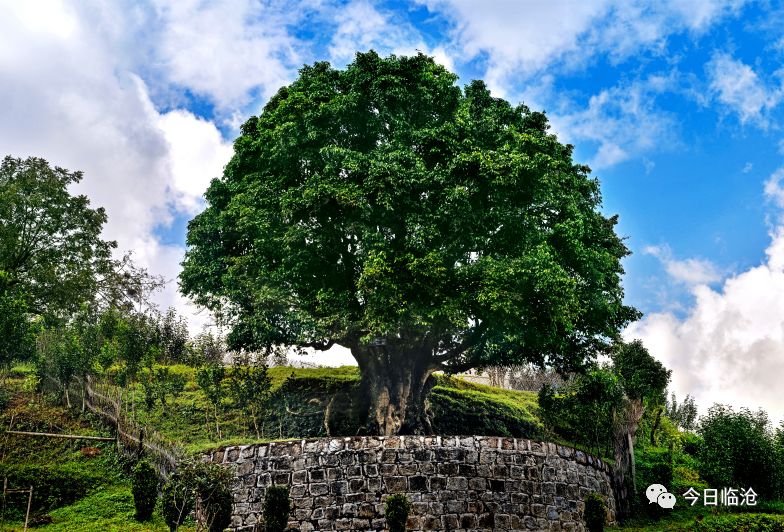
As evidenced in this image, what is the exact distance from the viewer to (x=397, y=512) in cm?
1656

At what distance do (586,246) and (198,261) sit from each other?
15479mm

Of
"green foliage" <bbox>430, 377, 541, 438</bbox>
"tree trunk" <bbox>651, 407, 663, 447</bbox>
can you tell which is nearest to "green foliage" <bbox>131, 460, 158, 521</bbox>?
"green foliage" <bbox>430, 377, 541, 438</bbox>

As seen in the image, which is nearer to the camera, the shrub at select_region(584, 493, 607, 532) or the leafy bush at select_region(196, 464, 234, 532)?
the leafy bush at select_region(196, 464, 234, 532)

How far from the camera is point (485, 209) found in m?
21.8

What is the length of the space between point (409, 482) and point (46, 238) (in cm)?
2288

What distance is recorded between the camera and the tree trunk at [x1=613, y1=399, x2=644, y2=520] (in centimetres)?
2270

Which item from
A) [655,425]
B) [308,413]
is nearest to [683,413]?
[655,425]

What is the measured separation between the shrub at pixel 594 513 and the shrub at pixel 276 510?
8847 mm

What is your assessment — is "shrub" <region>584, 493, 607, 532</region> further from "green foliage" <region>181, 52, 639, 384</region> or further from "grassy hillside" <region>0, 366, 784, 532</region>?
"green foliage" <region>181, 52, 639, 384</region>

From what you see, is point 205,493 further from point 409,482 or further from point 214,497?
point 409,482

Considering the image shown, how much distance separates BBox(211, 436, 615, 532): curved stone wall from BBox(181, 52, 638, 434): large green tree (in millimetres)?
3872

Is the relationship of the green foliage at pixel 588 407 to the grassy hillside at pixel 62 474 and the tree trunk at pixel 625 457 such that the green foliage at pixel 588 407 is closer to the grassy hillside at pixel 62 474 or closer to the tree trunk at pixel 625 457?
the tree trunk at pixel 625 457

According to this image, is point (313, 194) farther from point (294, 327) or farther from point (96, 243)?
point (96, 243)

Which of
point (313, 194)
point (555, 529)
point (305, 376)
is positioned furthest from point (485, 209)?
point (305, 376)
